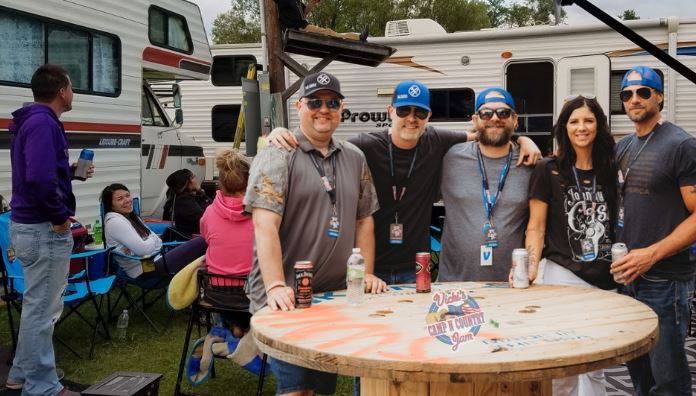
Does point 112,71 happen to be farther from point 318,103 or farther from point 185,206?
point 318,103

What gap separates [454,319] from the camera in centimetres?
218

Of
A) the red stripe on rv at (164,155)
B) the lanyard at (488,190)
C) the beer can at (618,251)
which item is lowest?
the beer can at (618,251)

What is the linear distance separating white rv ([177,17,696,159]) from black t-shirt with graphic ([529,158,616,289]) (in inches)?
228

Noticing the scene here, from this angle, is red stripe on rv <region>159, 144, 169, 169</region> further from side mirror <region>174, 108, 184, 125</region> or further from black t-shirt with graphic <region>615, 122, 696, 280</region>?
black t-shirt with graphic <region>615, 122, 696, 280</region>

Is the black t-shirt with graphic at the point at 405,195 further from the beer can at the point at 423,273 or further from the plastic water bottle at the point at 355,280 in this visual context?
the plastic water bottle at the point at 355,280

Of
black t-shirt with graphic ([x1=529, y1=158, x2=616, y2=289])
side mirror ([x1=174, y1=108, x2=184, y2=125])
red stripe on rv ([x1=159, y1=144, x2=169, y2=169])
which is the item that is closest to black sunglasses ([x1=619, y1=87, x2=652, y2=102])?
black t-shirt with graphic ([x1=529, y1=158, x2=616, y2=289])

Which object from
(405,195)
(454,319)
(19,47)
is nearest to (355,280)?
(454,319)

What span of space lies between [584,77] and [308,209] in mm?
6902

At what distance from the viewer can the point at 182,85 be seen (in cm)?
1120

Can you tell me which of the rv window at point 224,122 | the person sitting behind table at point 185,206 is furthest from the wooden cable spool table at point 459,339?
the rv window at point 224,122

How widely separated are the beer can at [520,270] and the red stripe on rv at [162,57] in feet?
20.3

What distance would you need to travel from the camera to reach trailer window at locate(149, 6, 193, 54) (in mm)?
8273

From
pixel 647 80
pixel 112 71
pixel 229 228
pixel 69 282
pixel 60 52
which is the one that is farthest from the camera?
pixel 112 71

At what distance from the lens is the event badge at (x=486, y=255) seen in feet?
10.4
